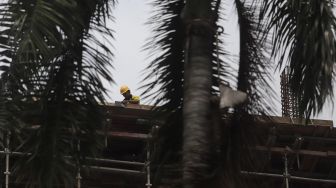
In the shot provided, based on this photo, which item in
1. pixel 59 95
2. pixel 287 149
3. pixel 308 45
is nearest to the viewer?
pixel 308 45

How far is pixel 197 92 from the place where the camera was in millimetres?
7328

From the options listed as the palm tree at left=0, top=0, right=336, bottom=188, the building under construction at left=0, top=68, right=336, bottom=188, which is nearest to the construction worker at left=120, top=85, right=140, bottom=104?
the building under construction at left=0, top=68, right=336, bottom=188

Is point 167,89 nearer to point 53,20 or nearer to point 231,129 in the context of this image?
point 231,129

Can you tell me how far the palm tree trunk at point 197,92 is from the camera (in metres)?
6.99

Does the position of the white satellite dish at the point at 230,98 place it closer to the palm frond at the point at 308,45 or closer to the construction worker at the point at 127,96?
the palm frond at the point at 308,45

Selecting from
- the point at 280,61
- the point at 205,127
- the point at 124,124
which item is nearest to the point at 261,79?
the point at 280,61

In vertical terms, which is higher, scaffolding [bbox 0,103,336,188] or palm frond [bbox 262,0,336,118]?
palm frond [bbox 262,0,336,118]

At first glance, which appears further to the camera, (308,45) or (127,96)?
(127,96)

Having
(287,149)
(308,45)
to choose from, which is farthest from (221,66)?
(287,149)

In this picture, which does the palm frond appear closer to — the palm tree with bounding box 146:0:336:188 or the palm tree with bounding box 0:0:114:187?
the palm tree with bounding box 146:0:336:188

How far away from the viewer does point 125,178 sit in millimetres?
14781

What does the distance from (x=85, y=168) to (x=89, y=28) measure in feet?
4.57

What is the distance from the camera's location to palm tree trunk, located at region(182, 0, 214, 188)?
275 inches

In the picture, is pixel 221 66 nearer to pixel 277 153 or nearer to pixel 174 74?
pixel 174 74
